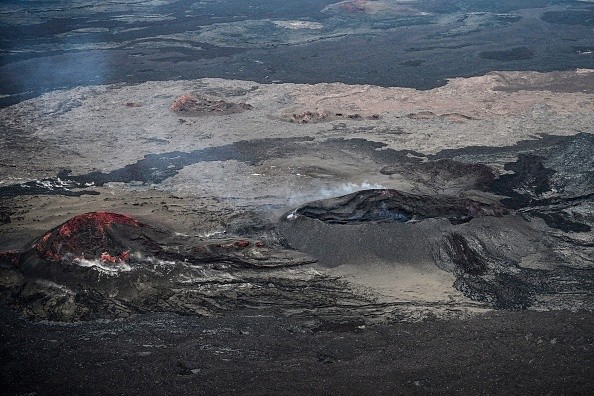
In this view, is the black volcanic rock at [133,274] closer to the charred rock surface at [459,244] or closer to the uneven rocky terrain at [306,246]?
the uneven rocky terrain at [306,246]

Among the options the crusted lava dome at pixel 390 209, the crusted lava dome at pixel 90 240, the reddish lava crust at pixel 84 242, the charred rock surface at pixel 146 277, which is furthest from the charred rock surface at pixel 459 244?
the reddish lava crust at pixel 84 242

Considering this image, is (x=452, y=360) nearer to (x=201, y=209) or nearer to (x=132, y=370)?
(x=132, y=370)

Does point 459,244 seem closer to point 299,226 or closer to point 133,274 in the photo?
point 299,226

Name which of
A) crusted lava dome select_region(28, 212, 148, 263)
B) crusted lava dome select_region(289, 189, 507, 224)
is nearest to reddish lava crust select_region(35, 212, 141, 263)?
crusted lava dome select_region(28, 212, 148, 263)

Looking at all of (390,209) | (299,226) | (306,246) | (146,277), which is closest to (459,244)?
(390,209)

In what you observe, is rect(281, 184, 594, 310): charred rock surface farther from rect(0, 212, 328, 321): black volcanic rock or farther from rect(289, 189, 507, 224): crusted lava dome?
rect(0, 212, 328, 321): black volcanic rock

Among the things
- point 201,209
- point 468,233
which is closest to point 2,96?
point 201,209
